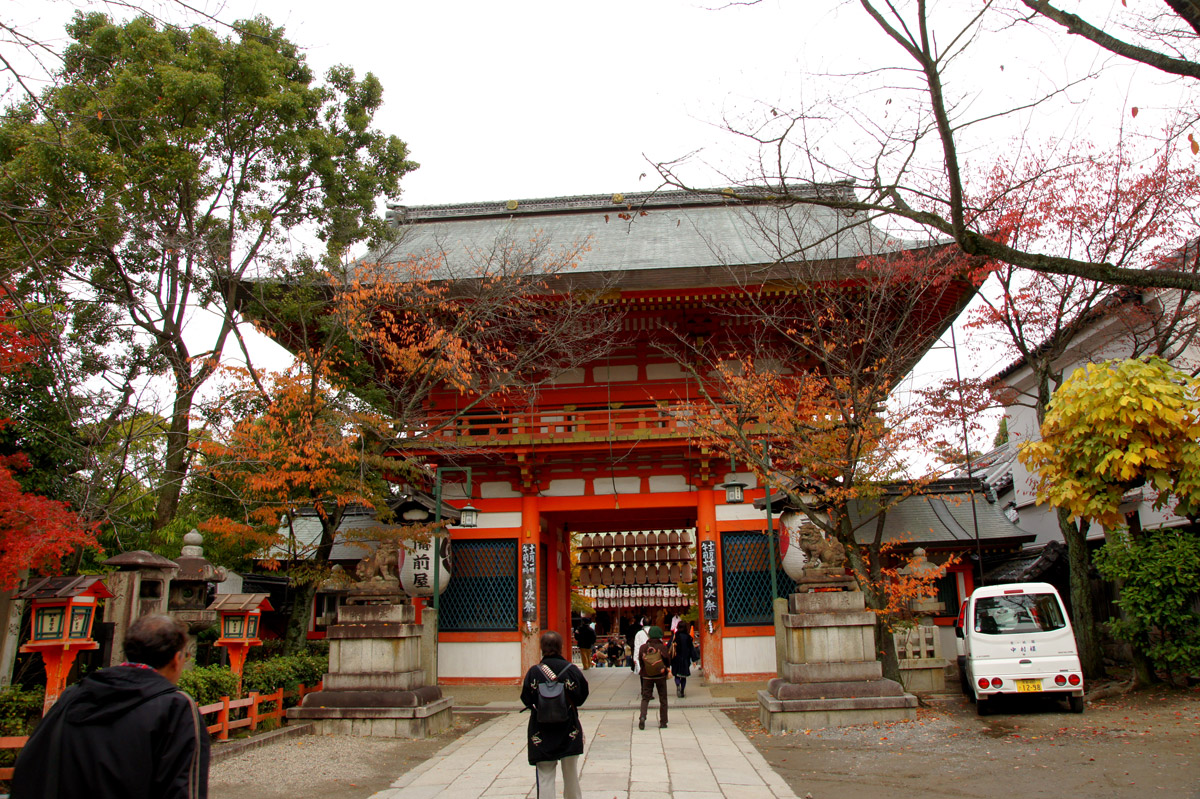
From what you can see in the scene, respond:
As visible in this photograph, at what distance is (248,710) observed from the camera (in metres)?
9.30

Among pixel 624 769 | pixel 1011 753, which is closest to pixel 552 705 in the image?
pixel 624 769

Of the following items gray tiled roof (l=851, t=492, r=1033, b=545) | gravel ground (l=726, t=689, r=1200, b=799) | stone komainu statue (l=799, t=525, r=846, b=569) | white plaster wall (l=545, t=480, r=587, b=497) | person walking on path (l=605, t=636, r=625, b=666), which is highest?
white plaster wall (l=545, t=480, r=587, b=497)

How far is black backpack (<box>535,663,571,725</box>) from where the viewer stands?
4969 millimetres

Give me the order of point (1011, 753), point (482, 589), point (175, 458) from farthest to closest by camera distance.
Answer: point (482, 589) → point (175, 458) → point (1011, 753)

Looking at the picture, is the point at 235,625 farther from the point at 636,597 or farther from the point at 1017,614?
the point at 636,597

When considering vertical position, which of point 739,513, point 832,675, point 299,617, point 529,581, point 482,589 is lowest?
point 832,675

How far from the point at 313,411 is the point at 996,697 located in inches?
426

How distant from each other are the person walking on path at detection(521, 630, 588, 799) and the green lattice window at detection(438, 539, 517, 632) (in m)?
9.99

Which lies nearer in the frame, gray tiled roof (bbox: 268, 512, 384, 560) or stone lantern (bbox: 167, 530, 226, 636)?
stone lantern (bbox: 167, 530, 226, 636)

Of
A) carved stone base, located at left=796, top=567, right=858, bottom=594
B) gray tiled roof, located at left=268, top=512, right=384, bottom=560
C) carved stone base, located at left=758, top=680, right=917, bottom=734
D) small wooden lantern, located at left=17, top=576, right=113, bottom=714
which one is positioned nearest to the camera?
small wooden lantern, located at left=17, top=576, right=113, bottom=714

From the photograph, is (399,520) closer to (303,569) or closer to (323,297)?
(303,569)

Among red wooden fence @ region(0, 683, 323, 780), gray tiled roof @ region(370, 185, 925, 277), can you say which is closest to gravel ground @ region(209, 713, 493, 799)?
red wooden fence @ region(0, 683, 323, 780)

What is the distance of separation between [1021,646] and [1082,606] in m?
3.69

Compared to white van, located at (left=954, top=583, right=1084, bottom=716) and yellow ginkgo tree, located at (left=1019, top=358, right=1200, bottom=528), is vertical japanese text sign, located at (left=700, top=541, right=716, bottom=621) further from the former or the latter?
yellow ginkgo tree, located at (left=1019, top=358, right=1200, bottom=528)
